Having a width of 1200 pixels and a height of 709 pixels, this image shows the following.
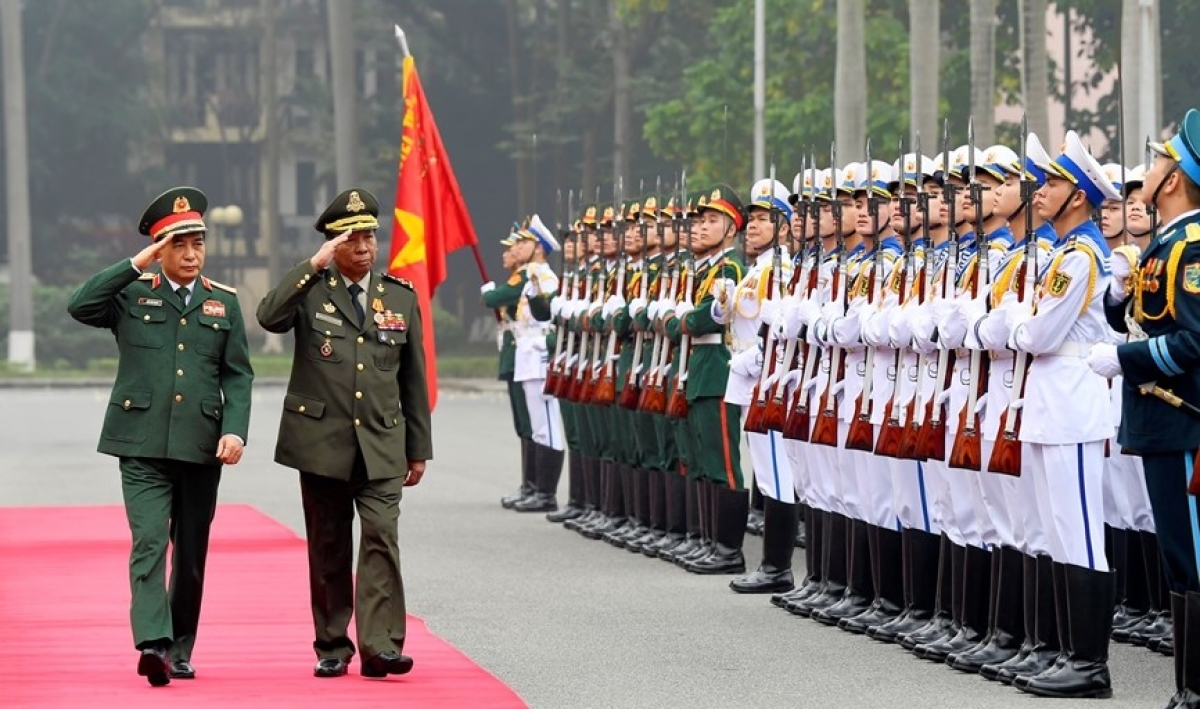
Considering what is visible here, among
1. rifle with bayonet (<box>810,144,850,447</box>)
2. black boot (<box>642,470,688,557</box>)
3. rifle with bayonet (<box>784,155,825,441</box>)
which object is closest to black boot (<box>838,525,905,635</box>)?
rifle with bayonet (<box>810,144,850,447</box>)

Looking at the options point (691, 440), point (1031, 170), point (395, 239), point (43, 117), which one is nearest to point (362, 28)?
point (43, 117)

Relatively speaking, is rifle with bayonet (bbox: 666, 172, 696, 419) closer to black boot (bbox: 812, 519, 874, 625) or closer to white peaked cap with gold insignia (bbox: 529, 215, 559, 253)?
black boot (bbox: 812, 519, 874, 625)

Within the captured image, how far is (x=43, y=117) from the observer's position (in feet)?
212

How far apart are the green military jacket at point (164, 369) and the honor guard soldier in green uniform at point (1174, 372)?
3.29 m

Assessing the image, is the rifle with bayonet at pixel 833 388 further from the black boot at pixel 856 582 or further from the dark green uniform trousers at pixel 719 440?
the dark green uniform trousers at pixel 719 440

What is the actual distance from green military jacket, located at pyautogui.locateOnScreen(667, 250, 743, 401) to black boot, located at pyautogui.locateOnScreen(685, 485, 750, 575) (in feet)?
1.80

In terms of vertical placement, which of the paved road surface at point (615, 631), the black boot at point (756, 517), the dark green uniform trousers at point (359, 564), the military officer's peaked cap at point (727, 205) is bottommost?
the paved road surface at point (615, 631)

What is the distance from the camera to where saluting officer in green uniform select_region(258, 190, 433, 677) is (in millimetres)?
10000

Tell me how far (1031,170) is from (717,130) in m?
32.9

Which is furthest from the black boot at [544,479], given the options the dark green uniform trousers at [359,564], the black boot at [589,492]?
the dark green uniform trousers at [359,564]

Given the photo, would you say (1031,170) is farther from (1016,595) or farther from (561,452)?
(561,452)

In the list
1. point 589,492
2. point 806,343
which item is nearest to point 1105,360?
point 806,343

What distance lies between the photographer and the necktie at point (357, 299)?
33.3 ft

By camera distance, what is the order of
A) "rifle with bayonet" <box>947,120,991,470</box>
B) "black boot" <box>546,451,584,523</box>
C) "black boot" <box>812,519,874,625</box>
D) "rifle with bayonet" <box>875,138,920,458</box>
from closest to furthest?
"rifle with bayonet" <box>947,120,991,470</box>, "rifle with bayonet" <box>875,138,920,458</box>, "black boot" <box>812,519,874,625</box>, "black boot" <box>546,451,584,523</box>
